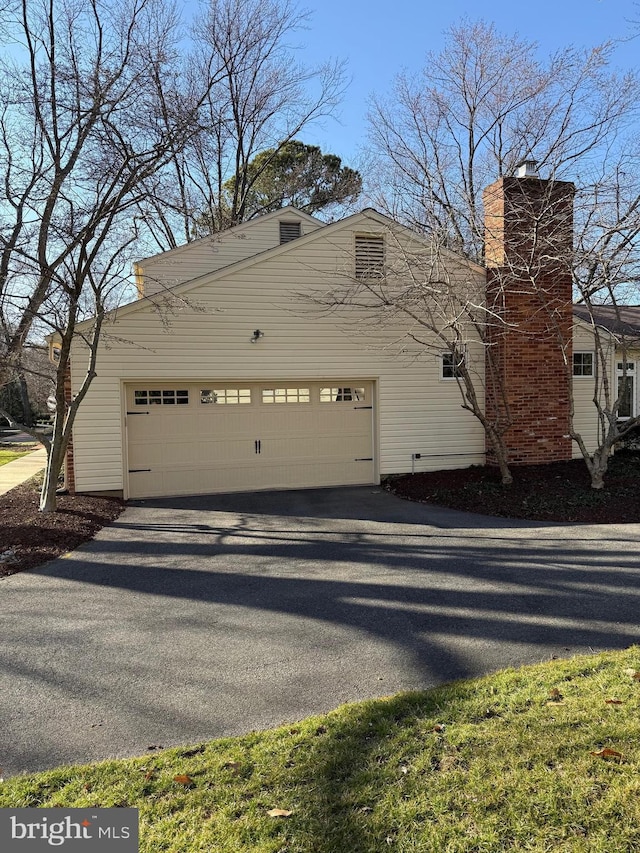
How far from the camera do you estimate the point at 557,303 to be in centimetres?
1092

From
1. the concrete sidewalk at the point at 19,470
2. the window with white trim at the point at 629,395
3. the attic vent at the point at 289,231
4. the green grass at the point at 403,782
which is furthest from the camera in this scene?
the attic vent at the point at 289,231

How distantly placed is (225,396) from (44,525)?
3.99 m

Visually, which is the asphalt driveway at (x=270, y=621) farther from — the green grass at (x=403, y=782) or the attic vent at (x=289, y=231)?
the attic vent at (x=289, y=231)

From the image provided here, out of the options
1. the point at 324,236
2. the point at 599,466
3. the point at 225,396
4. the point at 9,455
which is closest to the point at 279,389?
the point at 225,396

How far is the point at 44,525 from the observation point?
784 centimetres

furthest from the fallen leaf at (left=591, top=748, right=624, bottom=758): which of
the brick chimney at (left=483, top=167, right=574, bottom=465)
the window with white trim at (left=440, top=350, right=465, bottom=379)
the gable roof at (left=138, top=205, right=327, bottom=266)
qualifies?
the gable roof at (left=138, top=205, right=327, bottom=266)

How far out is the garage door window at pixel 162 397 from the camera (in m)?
10.2

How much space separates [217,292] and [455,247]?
463cm

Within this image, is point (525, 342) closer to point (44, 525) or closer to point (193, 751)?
point (44, 525)

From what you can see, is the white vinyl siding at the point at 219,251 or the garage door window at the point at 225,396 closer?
the garage door window at the point at 225,396

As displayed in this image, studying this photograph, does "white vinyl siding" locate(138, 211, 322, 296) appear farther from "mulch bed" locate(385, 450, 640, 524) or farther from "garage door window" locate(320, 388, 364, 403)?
→ "mulch bed" locate(385, 450, 640, 524)

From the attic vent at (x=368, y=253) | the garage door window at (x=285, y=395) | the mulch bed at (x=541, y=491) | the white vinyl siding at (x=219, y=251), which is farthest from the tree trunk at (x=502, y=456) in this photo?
the white vinyl siding at (x=219, y=251)

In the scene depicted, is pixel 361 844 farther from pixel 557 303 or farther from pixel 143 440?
pixel 557 303

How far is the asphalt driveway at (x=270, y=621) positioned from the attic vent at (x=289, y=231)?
360 inches
